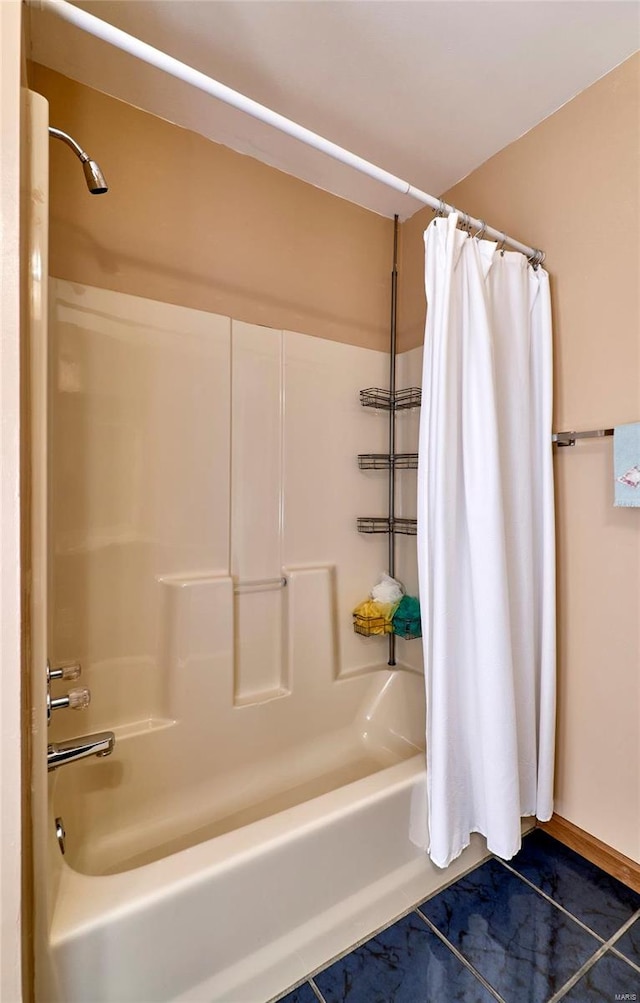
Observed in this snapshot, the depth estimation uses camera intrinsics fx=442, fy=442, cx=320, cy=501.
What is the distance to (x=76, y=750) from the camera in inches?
39.8

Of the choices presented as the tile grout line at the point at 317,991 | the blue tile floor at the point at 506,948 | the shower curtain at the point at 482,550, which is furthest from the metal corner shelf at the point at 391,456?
the tile grout line at the point at 317,991

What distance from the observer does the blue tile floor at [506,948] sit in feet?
3.40

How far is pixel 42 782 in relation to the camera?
833 millimetres

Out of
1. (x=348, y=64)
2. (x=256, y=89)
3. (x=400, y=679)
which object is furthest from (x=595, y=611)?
(x=256, y=89)

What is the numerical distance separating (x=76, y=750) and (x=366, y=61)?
2.06 metres

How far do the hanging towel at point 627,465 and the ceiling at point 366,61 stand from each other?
1.12m

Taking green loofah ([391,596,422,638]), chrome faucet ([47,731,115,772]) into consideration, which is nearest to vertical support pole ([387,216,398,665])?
green loofah ([391,596,422,638])

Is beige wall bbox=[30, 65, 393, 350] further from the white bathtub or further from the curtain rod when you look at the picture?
the white bathtub

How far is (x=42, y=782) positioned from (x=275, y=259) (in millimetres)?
1802

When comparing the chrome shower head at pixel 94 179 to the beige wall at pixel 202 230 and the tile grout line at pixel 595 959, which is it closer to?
the beige wall at pixel 202 230

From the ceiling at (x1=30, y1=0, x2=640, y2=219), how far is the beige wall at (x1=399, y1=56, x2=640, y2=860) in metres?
0.15

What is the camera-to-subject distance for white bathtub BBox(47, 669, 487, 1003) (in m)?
0.88

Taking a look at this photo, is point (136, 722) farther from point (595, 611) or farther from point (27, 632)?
point (595, 611)

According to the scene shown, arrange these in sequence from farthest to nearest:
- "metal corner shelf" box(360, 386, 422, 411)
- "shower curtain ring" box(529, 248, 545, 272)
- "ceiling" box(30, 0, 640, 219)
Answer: "metal corner shelf" box(360, 386, 422, 411), "shower curtain ring" box(529, 248, 545, 272), "ceiling" box(30, 0, 640, 219)
